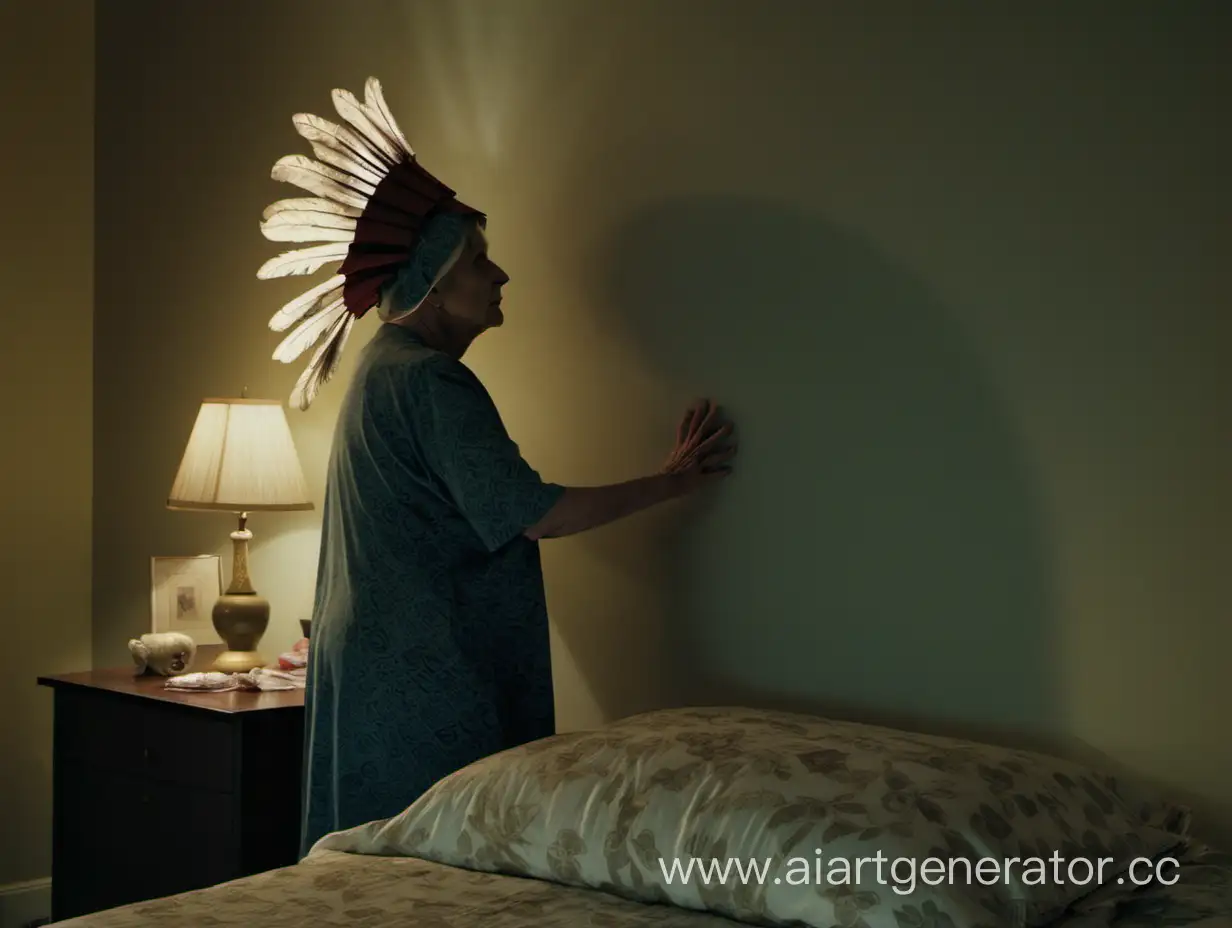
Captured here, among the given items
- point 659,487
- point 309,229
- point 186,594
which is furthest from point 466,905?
point 186,594

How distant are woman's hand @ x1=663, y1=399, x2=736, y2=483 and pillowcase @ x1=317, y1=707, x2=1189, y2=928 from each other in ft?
1.74

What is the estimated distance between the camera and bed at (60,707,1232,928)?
1420mm

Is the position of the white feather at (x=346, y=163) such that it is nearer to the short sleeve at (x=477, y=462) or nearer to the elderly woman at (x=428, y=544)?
the elderly woman at (x=428, y=544)

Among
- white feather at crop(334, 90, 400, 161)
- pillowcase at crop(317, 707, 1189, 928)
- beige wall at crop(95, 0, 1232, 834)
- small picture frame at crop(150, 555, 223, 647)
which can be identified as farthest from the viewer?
small picture frame at crop(150, 555, 223, 647)

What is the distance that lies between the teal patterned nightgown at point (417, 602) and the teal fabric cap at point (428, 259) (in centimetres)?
7

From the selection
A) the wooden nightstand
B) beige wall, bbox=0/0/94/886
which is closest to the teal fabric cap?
the wooden nightstand

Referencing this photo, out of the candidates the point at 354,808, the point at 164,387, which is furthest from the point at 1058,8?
the point at 164,387

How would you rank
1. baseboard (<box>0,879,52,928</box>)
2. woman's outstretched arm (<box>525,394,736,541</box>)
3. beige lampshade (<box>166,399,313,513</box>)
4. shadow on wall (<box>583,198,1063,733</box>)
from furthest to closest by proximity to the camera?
1. baseboard (<box>0,879,52,928</box>)
2. beige lampshade (<box>166,399,313,513</box>)
3. woman's outstretched arm (<box>525,394,736,541</box>)
4. shadow on wall (<box>583,198,1063,733</box>)

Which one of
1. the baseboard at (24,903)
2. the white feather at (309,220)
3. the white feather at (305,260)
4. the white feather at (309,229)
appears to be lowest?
the baseboard at (24,903)

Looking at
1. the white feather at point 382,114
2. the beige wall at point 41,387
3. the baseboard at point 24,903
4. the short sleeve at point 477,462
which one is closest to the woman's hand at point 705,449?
the short sleeve at point 477,462

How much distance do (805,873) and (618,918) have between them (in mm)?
217

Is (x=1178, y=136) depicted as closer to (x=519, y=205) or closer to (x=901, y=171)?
(x=901, y=171)

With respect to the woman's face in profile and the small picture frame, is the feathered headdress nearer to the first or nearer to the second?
the woman's face in profile

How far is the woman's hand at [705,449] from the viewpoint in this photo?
2.27m
